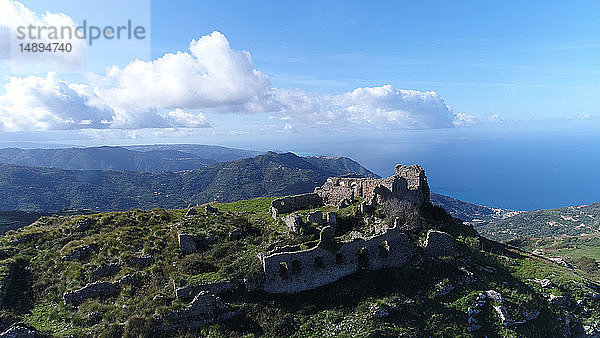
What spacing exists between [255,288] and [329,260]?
4692 millimetres

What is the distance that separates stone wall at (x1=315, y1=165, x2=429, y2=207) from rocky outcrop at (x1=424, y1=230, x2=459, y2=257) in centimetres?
442

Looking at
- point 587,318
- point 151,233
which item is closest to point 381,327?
point 587,318

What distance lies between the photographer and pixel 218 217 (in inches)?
990

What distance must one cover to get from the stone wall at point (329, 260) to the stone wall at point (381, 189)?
487 centimetres

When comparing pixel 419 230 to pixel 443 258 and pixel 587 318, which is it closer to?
pixel 443 258

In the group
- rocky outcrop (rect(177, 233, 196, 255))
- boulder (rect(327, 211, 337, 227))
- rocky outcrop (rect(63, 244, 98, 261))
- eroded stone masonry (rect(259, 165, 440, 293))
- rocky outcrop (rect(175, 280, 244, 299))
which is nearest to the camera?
rocky outcrop (rect(175, 280, 244, 299))

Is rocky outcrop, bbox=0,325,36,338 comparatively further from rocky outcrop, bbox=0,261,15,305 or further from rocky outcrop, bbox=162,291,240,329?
rocky outcrop, bbox=162,291,240,329

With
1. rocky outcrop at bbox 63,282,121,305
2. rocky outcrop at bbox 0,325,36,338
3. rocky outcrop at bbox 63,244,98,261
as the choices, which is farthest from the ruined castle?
rocky outcrop at bbox 63,244,98,261

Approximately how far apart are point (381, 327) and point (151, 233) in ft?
55.9

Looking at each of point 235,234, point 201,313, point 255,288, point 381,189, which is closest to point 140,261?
point 235,234

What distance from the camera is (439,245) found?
887 inches

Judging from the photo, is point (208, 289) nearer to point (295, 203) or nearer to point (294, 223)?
point (294, 223)

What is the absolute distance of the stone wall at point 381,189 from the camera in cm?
2564

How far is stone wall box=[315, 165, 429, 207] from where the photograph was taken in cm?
2564
